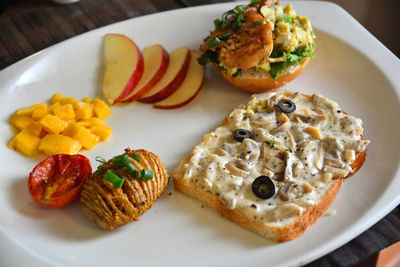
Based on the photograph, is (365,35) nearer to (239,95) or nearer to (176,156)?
(239,95)

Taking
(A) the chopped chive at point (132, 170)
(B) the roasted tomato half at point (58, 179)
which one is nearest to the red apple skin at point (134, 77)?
(B) the roasted tomato half at point (58, 179)

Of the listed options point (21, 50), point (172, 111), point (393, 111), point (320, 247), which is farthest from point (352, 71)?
point (21, 50)

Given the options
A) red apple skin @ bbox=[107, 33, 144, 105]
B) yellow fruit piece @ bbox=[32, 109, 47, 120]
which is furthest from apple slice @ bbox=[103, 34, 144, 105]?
yellow fruit piece @ bbox=[32, 109, 47, 120]

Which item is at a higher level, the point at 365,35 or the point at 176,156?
the point at 365,35

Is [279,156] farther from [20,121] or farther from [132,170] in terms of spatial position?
[20,121]

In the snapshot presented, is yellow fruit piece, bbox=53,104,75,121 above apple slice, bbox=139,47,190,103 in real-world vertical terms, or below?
below

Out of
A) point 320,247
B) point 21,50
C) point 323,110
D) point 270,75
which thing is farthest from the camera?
point 21,50

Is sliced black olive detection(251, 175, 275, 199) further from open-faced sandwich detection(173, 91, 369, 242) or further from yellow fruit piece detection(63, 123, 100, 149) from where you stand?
yellow fruit piece detection(63, 123, 100, 149)
